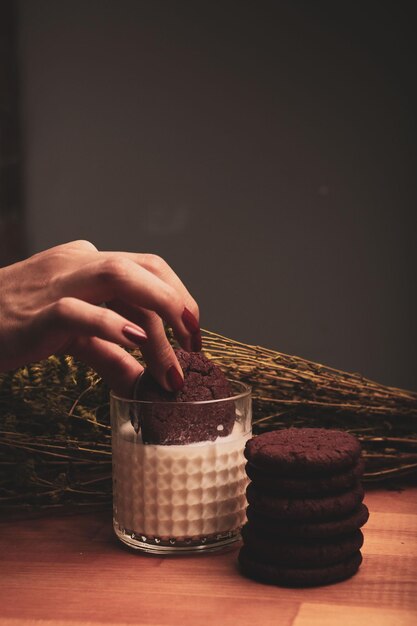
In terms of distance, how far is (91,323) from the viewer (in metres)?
0.94

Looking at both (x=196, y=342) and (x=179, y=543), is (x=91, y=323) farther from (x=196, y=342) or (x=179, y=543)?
(x=179, y=543)

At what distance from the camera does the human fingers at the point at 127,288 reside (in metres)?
0.97

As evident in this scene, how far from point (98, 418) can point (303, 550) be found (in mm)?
447

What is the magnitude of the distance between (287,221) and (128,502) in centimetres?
175

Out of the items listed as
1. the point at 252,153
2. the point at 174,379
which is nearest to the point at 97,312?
the point at 174,379

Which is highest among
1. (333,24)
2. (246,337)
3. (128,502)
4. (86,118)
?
(333,24)

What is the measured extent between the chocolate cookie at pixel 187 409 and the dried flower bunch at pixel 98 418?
16 cm

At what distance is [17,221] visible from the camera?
2.83 m

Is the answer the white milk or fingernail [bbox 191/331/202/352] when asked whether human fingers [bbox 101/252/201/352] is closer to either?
fingernail [bbox 191/331/202/352]

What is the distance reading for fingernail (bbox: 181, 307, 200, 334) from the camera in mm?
1008

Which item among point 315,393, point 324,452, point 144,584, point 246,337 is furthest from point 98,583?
point 246,337

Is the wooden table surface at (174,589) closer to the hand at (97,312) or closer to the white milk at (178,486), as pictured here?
the white milk at (178,486)

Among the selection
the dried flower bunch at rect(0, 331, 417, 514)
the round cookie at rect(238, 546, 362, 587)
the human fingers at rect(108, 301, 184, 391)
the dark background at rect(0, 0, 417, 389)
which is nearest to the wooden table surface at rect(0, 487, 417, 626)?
the round cookie at rect(238, 546, 362, 587)

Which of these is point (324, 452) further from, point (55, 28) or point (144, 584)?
point (55, 28)
